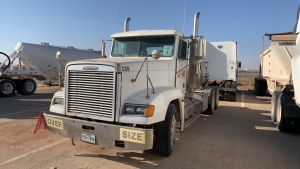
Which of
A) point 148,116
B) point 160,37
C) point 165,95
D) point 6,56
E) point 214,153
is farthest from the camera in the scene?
point 6,56

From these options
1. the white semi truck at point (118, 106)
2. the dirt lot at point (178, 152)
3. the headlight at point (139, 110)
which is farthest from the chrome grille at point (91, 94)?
the dirt lot at point (178, 152)

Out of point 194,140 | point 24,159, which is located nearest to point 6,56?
point 24,159

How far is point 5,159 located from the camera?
461 cm

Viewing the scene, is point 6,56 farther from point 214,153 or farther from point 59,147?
point 214,153

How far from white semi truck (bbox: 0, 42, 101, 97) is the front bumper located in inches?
451

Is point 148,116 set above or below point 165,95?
below

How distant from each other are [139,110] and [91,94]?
2.98 ft

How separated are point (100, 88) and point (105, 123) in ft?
1.97

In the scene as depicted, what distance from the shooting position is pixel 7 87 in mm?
15180

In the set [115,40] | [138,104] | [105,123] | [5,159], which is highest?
[115,40]

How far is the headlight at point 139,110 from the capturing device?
3996 millimetres

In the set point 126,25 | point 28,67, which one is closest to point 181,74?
point 126,25

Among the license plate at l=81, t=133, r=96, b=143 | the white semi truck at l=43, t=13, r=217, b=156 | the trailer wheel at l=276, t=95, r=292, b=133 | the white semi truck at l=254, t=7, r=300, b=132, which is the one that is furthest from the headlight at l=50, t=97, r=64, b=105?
the trailer wheel at l=276, t=95, r=292, b=133

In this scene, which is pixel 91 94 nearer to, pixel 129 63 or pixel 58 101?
pixel 129 63
